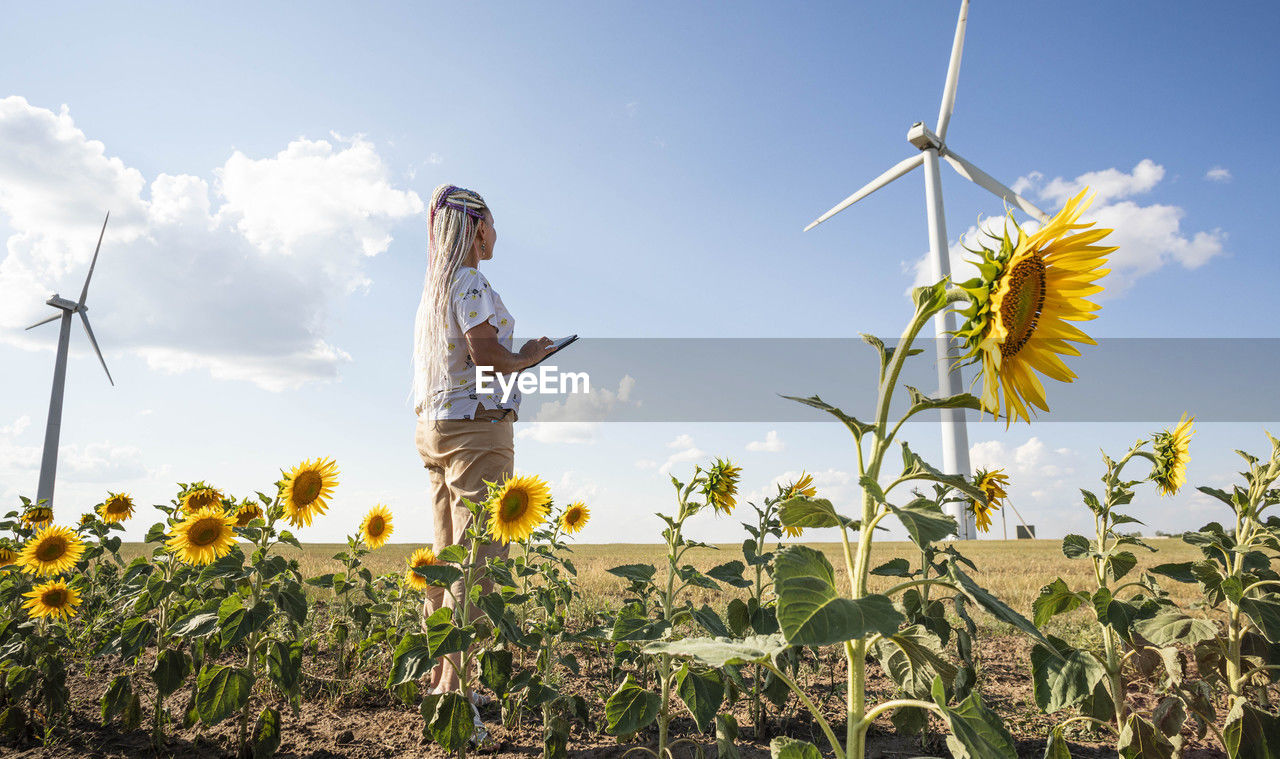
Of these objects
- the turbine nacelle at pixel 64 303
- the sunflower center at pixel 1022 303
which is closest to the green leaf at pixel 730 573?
the sunflower center at pixel 1022 303

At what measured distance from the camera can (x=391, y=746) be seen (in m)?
4.31

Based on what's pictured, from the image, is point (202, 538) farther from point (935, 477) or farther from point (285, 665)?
point (935, 477)

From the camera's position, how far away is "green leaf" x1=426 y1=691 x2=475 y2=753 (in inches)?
132

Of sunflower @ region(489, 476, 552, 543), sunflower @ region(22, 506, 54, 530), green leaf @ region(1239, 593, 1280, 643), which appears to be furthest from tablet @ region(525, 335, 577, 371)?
sunflower @ region(22, 506, 54, 530)

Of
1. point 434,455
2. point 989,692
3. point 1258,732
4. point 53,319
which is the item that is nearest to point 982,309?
point 1258,732

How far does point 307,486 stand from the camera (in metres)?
4.28

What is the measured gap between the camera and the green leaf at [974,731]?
5.19 ft

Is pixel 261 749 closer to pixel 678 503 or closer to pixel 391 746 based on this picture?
pixel 391 746

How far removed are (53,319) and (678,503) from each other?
31013mm

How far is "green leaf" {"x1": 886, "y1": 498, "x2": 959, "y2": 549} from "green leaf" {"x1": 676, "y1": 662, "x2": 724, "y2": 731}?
163cm

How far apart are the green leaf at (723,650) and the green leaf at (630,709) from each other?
156 centimetres

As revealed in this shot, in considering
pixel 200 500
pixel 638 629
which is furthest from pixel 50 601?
pixel 638 629

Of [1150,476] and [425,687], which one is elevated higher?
[1150,476]

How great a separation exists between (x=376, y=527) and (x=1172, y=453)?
18.4 ft
